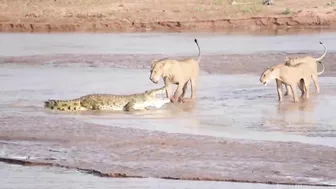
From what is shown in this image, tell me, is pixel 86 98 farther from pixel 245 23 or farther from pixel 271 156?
pixel 245 23

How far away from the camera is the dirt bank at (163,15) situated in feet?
108

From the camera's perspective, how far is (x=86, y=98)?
49.7 ft

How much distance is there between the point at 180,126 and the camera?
13.4 metres

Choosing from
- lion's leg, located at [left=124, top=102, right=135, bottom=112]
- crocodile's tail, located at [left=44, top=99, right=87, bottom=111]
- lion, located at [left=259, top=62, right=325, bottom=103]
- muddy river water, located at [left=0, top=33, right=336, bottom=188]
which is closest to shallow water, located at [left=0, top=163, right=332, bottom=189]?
muddy river water, located at [left=0, top=33, right=336, bottom=188]

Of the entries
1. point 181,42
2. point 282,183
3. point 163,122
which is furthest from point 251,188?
point 181,42

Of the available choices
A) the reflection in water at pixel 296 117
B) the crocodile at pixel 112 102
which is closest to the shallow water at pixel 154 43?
the reflection in water at pixel 296 117

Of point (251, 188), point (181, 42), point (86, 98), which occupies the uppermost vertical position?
point (181, 42)

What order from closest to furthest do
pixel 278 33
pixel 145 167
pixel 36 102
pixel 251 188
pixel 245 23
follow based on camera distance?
pixel 251 188, pixel 145 167, pixel 36 102, pixel 278 33, pixel 245 23

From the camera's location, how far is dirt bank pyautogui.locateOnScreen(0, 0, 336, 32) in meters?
32.8

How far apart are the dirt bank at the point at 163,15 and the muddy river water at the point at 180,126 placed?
884 centimetres

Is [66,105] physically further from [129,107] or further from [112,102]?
[129,107]

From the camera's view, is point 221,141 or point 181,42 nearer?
point 221,141

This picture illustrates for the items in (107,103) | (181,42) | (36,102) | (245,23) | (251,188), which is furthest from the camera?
(245,23)

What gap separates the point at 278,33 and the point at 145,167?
67.4 feet
